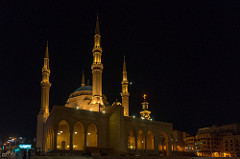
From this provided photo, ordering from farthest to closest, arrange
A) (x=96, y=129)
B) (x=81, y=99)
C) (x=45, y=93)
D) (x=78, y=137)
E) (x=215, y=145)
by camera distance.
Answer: (x=215, y=145)
(x=81, y=99)
(x=45, y=93)
(x=78, y=137)
(x=96, y=129)

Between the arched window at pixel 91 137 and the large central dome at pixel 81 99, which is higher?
the large central dome at pixel 81 99

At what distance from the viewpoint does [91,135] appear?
44.9m

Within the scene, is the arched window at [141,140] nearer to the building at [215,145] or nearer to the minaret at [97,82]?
the minaret at [97,82]

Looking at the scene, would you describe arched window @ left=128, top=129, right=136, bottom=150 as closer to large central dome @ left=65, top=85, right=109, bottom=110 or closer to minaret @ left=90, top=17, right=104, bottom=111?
minaret @ left=90, top=17, right=104, bottom=111

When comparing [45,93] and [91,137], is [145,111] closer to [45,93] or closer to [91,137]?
[45,93]

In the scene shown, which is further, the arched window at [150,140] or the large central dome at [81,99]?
the large central dome at [81,99]

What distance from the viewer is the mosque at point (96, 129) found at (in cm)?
3872

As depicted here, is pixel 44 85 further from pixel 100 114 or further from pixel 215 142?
pixel 215 142

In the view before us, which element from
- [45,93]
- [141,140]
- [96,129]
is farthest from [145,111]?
[96,129]

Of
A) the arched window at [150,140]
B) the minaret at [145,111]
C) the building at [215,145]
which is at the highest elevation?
the minaret at [145,111]

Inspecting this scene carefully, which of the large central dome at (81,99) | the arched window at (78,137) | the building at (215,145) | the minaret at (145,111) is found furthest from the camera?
the building at (215,145)

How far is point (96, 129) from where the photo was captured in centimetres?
4247

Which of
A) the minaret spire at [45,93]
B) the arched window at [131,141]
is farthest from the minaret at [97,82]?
the minaret spire at [45,93]

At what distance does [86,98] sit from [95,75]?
28.4 ft
